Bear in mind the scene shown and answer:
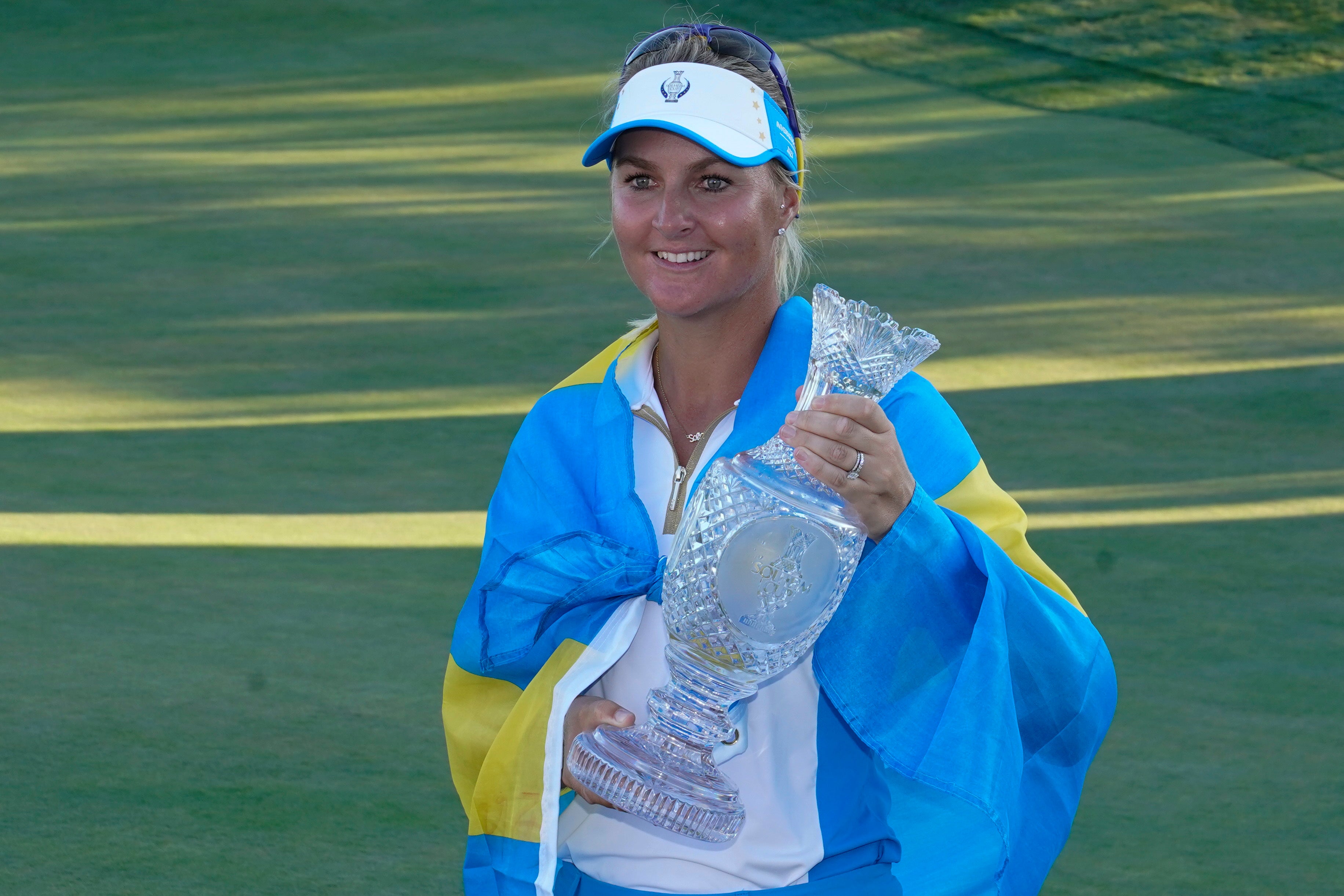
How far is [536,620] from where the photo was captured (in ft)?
6.27

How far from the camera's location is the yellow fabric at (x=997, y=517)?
5.90 ft

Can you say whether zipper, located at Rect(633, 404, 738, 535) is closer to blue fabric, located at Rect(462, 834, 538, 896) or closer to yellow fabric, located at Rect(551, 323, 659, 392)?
yellow fabric, located at Rect(551, 323, 659, 392)

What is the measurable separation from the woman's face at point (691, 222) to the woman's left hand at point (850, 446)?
0.31 meters

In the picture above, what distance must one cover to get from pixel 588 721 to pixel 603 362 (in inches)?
17.7

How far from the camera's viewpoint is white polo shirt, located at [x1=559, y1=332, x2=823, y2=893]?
1.78m

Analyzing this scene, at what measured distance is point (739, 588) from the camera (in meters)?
1.67

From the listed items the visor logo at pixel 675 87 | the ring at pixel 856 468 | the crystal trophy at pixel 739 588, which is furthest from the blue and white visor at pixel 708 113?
the ring at pixel 856 468

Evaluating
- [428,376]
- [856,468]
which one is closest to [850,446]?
[856,468]

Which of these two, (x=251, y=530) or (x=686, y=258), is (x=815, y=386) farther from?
(x=251, y=530)

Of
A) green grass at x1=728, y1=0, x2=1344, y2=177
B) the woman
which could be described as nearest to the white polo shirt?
the woman

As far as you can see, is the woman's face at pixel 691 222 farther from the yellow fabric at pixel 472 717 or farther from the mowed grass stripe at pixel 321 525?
the mowed grass stripe at pixel 321 525

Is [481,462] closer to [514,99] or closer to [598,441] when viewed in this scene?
[598,441]

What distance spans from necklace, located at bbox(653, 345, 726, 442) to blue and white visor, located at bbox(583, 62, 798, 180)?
0.82 feet

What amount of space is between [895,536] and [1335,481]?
4.74 meters
